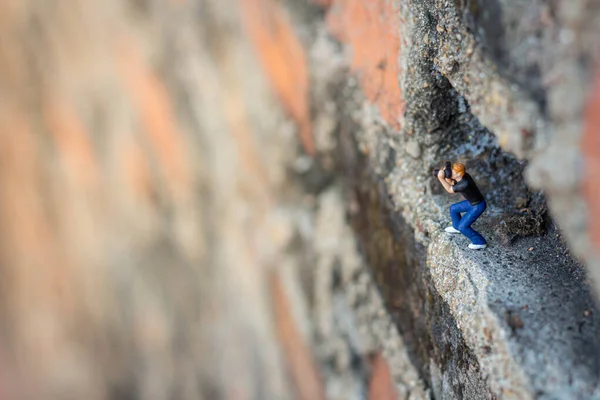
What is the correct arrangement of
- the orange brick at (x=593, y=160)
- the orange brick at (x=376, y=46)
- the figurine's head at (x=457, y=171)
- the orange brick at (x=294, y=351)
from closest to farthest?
1. the orange brick at (x=593, y=160)
2. the figurine's head at (x=457, y=171)
3. the orange brick at (x=376, y=46)
4. the orange brick at (x=294, y=351)

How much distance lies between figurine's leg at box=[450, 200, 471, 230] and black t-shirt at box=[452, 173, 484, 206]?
1cm

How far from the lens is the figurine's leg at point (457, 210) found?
97 cm

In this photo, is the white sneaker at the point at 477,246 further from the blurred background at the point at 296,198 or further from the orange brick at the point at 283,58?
the orange brick at the point at 283,58

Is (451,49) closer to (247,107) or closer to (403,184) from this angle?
(403,184)

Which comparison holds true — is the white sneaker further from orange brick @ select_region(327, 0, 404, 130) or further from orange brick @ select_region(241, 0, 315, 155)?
orange brick @ select_region(241, 0, 315, 155)

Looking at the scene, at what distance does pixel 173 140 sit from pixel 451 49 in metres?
2.17

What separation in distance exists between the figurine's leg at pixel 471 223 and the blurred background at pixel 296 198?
0.03 m

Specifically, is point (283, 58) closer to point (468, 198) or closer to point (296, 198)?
point (296, 198)

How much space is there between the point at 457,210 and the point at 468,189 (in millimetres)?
53

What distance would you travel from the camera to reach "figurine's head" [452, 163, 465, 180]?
94cm

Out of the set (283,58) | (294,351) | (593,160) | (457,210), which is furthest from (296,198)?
(593,160)

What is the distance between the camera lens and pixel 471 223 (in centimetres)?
96

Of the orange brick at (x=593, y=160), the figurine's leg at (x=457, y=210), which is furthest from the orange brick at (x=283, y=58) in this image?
the orange brick at (x=593, y=160)

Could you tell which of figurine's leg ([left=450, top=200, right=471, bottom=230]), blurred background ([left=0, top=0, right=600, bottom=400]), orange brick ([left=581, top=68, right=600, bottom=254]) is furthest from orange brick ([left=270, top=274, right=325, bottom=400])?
orange brick ([left=581, top=68, right=600, bottom=254])
